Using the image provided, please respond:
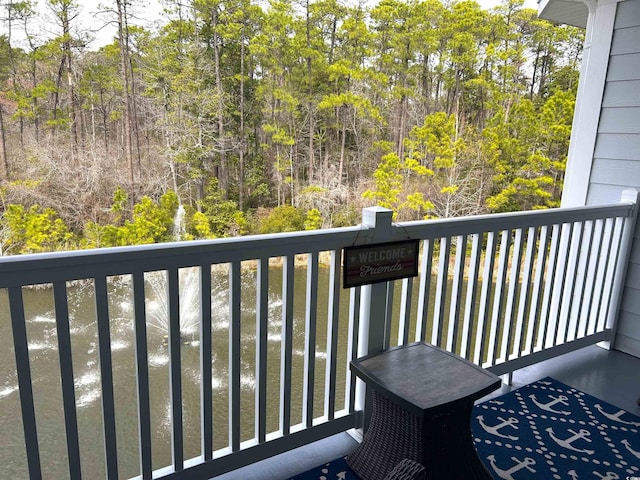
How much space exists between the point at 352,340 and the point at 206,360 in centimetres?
56

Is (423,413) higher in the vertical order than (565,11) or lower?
lower

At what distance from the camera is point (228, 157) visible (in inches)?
619

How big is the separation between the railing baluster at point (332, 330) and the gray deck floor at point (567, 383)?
145mm

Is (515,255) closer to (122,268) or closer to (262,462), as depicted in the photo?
(262,462)

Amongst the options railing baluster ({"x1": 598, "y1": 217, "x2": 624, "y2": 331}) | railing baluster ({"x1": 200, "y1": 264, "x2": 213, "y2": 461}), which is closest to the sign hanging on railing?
railing baluster ({"x1": 200, "y1": 264, "x2": 213, "y2": 461})

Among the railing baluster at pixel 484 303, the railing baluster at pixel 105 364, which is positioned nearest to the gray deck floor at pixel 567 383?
the railing baluster at pixel 484 303

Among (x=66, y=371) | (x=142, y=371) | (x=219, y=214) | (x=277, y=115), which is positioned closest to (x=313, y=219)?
(x=219, y=214)

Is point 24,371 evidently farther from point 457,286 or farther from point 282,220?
point 282,220

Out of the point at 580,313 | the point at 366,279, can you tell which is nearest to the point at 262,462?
the point at 366,279

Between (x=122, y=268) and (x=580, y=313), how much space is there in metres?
2.44

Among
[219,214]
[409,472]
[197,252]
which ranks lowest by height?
[219,214]

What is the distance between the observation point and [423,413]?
1369 mm

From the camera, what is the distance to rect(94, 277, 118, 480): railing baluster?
130cm

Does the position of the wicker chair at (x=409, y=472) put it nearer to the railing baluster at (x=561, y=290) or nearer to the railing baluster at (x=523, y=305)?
the railing baluster at (x=523, y=305)
